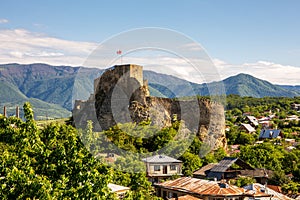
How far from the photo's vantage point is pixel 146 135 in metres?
35.5

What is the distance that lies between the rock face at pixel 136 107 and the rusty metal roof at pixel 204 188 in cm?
1416

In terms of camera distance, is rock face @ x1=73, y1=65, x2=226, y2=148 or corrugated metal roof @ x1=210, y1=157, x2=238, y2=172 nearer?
corrugated metal roof @ x1=210, y1=157, x2=238, y2=172

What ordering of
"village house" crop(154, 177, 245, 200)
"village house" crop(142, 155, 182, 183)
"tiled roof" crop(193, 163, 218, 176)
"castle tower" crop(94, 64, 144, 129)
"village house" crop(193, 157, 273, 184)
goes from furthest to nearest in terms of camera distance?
1. "castle tower" crop(94, 64, 144, 129)
2. "tiled roof" crop(193, 163, 218, 176)
3. "village house" crop(193, 157, 273, 184)
4. "village house" crop(142, 155, 182, 183)
5. "village house" crop(154, 177, 245, 200)

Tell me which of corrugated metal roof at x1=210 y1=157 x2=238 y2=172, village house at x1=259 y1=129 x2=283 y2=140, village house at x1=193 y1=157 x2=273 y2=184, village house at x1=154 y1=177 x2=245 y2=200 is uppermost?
village house at x1=154 y1=177 x2=245 y2=200

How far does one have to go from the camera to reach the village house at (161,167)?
30.2 meters

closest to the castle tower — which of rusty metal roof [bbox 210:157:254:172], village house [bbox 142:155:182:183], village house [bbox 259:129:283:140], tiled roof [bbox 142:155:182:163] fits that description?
tiled roof [bbox 142:155:182:163]

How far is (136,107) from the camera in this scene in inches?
1555

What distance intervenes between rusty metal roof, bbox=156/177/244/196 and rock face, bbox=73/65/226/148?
14165 millimetres

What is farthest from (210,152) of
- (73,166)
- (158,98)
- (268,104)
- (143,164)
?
(268,104)

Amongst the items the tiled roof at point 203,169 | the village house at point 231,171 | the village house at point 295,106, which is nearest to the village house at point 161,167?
the tiled roof at point 203,169

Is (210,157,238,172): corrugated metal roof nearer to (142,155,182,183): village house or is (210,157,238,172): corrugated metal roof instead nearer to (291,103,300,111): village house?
(142,155,182,183): village house

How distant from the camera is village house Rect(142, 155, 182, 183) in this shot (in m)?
30.2

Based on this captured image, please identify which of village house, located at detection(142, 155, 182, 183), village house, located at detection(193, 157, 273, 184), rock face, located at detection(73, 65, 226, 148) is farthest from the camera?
rock face, located at detection(73, 65, 226, 148)

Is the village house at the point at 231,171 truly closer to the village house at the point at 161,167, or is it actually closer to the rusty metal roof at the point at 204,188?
the village house at the point at 161,167
